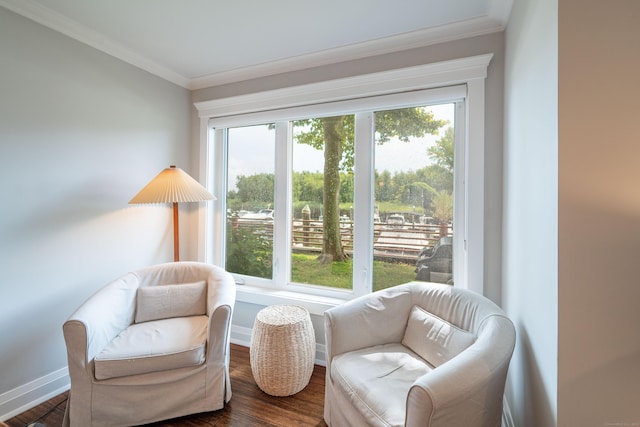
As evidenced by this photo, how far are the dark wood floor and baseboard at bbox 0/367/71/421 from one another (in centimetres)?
4

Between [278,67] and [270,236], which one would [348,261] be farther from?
[278,67]

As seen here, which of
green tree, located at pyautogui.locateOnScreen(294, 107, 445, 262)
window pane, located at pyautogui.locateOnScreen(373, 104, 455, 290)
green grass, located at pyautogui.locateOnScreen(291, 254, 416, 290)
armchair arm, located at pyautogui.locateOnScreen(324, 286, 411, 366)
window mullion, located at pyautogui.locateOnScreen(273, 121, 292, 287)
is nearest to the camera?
armchair arm, located at pyautogui.locateOnScreen(324, 286, 411, 366)

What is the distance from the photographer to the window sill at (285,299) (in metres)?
2.36

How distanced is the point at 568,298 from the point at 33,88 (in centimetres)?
297

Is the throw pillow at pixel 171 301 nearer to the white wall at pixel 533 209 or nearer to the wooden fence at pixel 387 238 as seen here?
the wooden fence at pixel 387 238

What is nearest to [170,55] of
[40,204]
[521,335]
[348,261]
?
[40,204]

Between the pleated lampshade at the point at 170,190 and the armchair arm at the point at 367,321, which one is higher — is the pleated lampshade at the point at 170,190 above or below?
above

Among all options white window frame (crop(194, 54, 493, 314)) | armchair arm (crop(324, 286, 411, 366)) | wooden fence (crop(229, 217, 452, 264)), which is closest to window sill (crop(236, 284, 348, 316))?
white window frame (crop(194, 54, 493, 314))

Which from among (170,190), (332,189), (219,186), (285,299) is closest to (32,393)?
(170,190)

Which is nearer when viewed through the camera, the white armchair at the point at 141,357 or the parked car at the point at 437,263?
the white armchair at the point at 141,357

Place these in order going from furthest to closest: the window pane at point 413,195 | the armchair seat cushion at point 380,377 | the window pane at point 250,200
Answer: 1. the window pane at point 250,200
2. the window pane at point 413,195
3. the armchair seat cushion at point 380,377

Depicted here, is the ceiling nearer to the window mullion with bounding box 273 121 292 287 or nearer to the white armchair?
the window mullion with bounding box 273 121 292 287

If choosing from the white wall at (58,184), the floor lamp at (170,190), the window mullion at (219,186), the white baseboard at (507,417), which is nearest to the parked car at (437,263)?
the white baseboard at (507,417)

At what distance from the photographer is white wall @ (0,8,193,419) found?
1.78m
